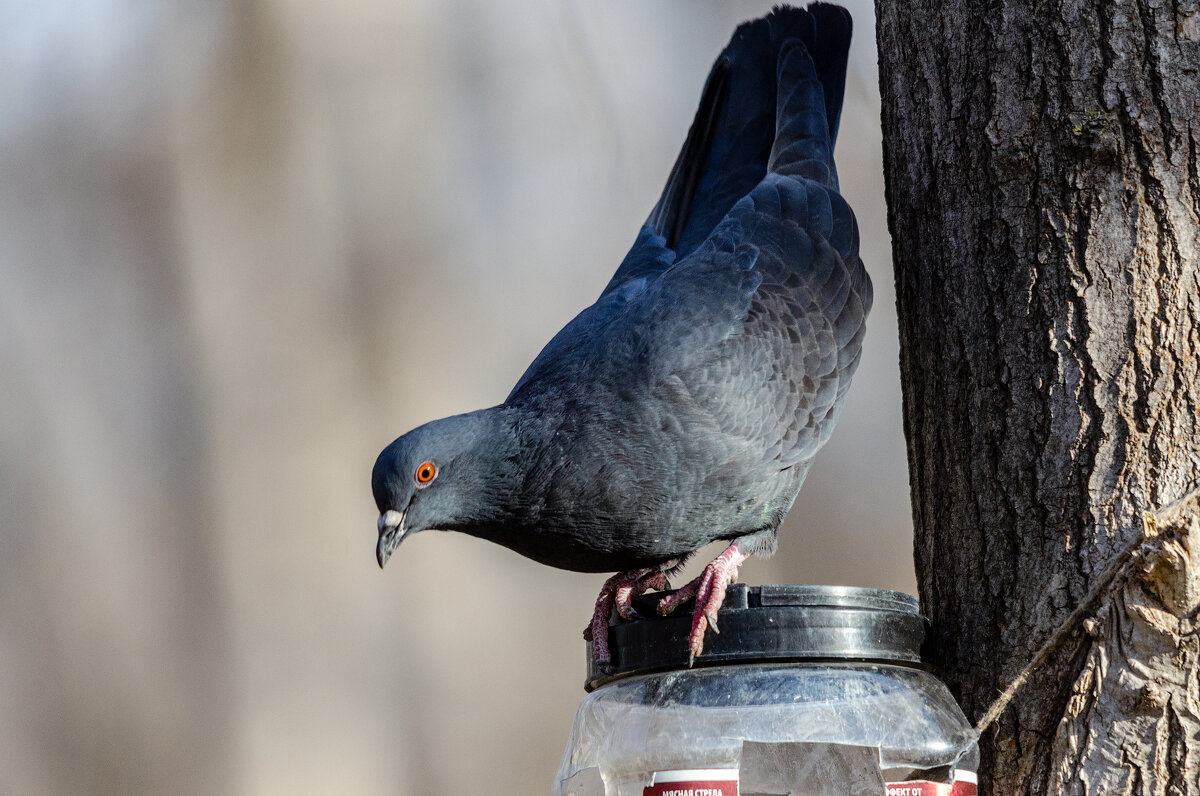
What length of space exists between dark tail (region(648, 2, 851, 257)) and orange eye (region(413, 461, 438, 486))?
1484mm

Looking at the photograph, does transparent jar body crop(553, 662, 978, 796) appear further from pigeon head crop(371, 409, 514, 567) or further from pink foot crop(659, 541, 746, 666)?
pigeon head crop(371, 409, 514, 567)

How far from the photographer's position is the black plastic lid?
5.98ft

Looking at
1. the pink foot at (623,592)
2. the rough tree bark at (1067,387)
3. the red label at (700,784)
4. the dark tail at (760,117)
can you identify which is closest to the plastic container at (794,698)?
the red label at (700,784)

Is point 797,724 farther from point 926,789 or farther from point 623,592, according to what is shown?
point 623,592

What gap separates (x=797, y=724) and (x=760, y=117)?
2328 millimetres

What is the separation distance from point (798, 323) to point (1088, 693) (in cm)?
146

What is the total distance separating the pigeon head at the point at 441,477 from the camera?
2672 mm

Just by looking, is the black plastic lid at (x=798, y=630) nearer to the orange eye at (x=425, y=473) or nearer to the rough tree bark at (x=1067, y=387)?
the rough tree bark at (x=1067, y=387)

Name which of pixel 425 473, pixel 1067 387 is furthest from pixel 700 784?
pixel 425 473

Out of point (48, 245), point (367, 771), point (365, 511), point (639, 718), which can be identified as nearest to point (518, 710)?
point (367, 771)

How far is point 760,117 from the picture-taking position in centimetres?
366

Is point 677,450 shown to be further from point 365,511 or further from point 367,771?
point 367,771

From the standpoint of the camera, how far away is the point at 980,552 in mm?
2068

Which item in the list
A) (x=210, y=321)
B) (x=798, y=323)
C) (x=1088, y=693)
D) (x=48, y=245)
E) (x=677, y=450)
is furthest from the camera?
(x=210, y=321)
